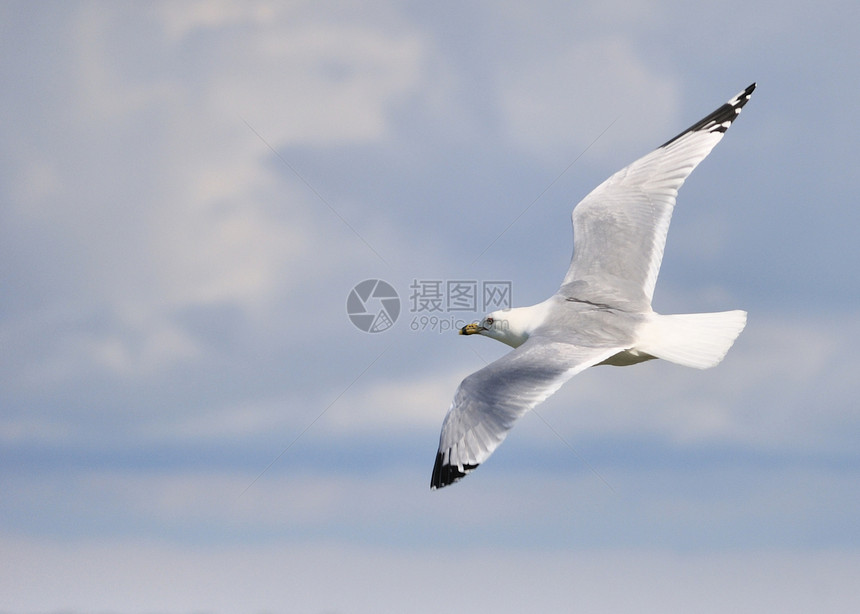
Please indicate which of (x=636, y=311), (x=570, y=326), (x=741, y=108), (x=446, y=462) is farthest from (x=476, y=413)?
(x=741, y=108)

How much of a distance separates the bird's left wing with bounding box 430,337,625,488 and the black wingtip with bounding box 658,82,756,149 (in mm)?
4439

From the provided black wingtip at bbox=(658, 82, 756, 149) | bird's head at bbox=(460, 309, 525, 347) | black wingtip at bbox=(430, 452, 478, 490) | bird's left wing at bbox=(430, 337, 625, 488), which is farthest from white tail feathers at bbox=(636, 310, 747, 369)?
black wingtip at bbox=(658, 82, 756, 149)

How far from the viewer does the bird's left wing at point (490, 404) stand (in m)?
7.56

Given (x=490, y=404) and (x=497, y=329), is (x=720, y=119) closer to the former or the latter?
(x=497, y=329)

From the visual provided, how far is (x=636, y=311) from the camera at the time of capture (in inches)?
363

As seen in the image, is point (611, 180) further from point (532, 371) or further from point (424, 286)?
point (532, 371)

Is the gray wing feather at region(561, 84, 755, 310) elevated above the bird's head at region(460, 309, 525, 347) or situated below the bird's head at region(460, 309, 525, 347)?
above

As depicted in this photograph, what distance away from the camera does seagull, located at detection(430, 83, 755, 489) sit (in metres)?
7.67

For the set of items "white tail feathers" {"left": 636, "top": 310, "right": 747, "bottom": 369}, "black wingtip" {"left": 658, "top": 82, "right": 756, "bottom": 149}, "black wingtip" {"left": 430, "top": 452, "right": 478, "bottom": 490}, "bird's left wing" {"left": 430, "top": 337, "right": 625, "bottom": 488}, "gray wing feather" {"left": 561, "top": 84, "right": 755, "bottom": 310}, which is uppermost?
"black wingtip" {"left": 658, "top": 82, "right": 756, "bottom": 149}

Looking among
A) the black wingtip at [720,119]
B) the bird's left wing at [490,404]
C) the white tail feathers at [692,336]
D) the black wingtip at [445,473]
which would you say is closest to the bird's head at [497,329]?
the white tail feathers at [692,336]

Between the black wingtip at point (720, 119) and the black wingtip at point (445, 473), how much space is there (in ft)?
17.9

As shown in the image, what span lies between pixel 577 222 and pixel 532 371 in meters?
3.04

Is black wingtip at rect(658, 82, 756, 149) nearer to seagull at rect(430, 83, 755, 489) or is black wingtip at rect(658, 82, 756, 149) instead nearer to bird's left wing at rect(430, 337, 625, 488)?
seagull at rect(430, 83, 755, 489)

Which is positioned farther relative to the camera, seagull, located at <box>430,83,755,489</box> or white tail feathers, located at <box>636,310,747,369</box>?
white tail feathers, located at <box>636,310,747,369</box>
